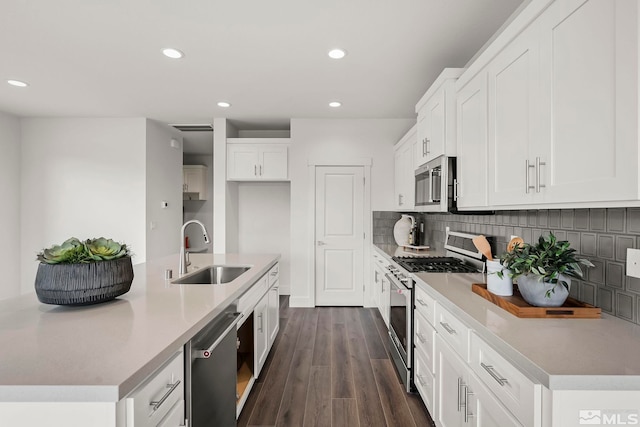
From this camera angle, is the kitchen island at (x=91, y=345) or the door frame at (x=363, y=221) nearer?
the kitchen island at (x=91, y=345)

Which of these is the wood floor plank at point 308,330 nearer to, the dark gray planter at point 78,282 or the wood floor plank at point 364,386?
the wood floor plank at point 364,386

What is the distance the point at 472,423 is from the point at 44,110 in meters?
5.67

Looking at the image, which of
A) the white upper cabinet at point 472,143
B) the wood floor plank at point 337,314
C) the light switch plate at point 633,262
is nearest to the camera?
the light switch plate at point 633,262

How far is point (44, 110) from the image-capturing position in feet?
14.1

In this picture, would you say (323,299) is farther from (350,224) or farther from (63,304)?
(63,304)

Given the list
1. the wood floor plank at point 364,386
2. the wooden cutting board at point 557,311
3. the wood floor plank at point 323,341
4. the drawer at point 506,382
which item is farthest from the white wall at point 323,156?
the drawer at point 506,382

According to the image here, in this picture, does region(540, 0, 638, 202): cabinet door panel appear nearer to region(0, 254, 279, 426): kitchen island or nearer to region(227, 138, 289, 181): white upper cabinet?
region(0, 254, 279, 426): kitchen island

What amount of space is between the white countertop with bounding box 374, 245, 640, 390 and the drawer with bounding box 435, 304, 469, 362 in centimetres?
5

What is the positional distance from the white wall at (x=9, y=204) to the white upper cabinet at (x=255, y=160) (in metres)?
2.96

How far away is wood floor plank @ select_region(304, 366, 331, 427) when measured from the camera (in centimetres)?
205

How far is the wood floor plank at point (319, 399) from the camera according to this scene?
2055 mm

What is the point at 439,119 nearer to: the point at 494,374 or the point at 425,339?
the point at 425,339

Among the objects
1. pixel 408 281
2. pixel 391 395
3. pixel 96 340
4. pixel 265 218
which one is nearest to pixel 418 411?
pixel 391 395

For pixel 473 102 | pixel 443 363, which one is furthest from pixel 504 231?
pixel 443 363
